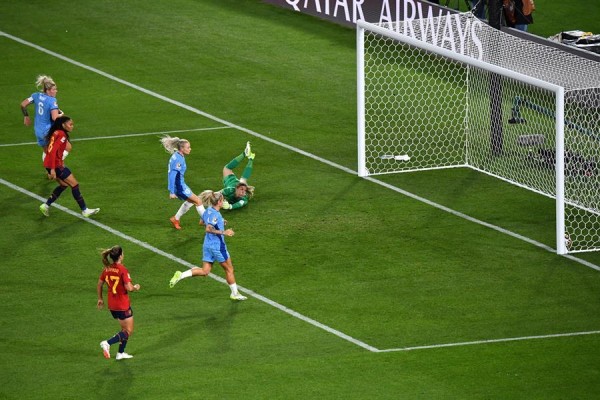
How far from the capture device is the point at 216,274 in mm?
21234

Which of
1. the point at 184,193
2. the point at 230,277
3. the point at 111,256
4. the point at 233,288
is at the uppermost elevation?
the point at 111,256

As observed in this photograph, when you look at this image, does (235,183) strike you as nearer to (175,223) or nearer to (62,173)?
(175,223)

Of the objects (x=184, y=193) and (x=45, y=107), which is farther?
(x=45, y=107)

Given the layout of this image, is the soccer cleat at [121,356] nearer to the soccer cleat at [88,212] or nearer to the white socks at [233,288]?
the white socks at [233,288]

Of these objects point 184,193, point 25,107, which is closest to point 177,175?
point 184,193

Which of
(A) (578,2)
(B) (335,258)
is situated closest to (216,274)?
(B) (335,258)

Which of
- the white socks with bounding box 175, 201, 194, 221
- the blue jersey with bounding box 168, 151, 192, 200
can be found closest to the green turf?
the white socks with bounding box 175, 201, 194, 221

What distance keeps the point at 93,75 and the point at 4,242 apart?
33.9ft

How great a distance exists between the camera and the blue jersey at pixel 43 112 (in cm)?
2445

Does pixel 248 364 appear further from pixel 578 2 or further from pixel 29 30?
pixel 578 2

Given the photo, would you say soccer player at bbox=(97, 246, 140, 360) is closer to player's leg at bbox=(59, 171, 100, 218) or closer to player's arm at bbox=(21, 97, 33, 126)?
player's leg at bbox=(59, 171, 100, 218)

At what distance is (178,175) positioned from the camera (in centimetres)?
2247

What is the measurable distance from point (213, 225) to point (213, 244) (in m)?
0.30

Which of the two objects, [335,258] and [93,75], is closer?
[335,258]
